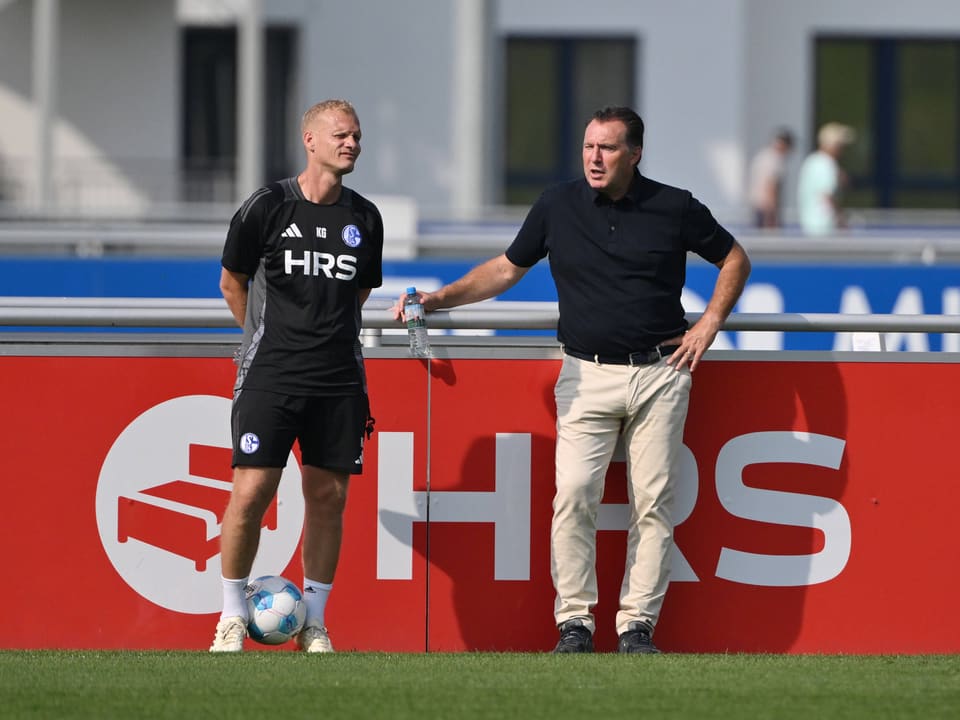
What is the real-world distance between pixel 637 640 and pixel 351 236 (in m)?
1.73

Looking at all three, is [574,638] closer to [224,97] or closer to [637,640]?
[637,640]

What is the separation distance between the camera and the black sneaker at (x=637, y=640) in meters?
5.77

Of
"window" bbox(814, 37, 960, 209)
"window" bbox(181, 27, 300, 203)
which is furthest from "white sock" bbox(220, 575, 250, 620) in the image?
"window" bbox(814, 37, 960, 209)

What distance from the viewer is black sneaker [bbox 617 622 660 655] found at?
5773mm

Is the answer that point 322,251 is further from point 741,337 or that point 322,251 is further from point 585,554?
point 741,337

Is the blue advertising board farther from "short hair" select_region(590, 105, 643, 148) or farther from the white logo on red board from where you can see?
"short hair" select_region(590, 105, 643, 148)

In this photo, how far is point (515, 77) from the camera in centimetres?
2762

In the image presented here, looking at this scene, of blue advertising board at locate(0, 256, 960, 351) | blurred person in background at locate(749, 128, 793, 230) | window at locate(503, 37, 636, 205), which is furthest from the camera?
window at locate(503, 37, 636, 205)

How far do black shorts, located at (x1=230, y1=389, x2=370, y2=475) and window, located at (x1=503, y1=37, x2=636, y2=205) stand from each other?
2192cm

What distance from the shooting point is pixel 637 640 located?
5.80 m

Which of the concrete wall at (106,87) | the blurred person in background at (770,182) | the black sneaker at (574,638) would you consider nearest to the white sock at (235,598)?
the black sneaker at (574,638)

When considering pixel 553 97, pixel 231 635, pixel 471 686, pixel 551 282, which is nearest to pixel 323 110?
pixel 231 635

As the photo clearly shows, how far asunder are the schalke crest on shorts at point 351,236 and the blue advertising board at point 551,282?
200 inches

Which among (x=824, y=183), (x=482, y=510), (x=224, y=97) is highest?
(x=224, y=97)
